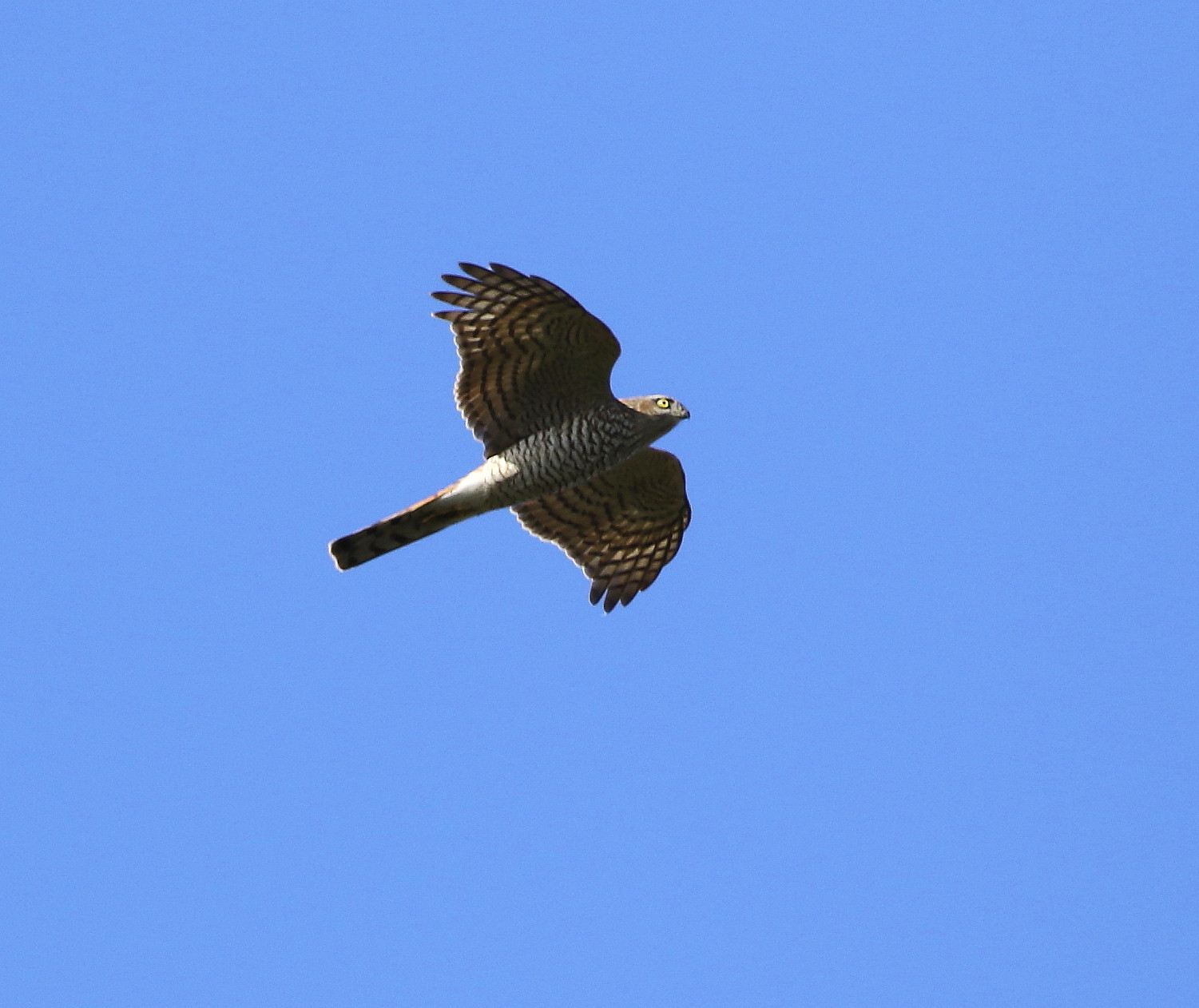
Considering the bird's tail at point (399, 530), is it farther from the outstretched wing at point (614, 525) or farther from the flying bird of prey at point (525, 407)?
the outstretched wing at point (614, 525)

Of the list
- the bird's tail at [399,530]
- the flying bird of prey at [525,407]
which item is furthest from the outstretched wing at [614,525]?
the bird's tail at [399,530]

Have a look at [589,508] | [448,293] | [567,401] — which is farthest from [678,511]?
[448,293]

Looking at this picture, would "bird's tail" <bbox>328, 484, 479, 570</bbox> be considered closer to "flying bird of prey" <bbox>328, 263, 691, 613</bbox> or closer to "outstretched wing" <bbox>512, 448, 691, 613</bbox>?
"flying bird of prey" <bbox>328, 263, 691, 613</bbox>

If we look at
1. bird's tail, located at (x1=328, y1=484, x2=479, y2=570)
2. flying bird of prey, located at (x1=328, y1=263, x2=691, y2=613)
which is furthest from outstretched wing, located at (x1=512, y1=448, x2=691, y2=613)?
bird's tail, located at (x1=328, y1=484, x2=479, y2=570)

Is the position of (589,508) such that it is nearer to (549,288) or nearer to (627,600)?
(627,600)

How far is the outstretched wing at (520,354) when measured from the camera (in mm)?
13609

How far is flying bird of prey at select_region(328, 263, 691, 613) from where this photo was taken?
539 inches

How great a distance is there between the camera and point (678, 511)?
15.5 metres

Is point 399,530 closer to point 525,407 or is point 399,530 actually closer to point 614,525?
point 525,407

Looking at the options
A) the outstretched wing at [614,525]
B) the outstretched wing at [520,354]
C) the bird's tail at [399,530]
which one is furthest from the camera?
the outstretched wing at [614,525]

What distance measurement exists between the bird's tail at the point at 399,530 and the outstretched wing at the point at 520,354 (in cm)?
50

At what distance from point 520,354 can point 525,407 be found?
42 cm

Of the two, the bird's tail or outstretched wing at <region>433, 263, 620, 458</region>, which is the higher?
outstretched wing at <region>433, 263, 620, 458</region>

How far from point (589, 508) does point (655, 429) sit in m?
1.39
